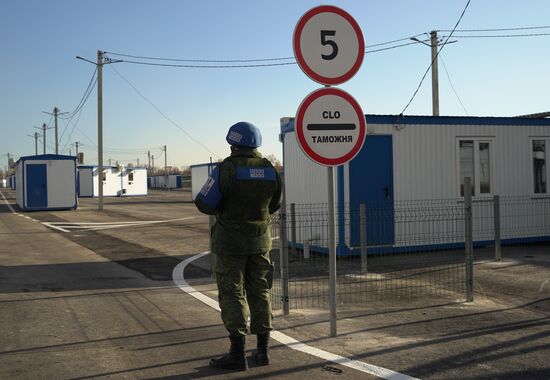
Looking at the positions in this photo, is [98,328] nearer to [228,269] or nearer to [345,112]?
[228,269]

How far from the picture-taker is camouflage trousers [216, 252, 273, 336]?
436 cm

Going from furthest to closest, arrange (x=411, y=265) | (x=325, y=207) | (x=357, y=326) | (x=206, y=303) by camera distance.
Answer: (x=325, y=207) < (x=411, y=265) < (x=206, y=303) < (x=357, y=326)

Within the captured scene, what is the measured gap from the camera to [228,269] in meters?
4.44

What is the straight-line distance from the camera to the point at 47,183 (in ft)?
109

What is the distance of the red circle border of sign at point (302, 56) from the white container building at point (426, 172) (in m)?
5.91

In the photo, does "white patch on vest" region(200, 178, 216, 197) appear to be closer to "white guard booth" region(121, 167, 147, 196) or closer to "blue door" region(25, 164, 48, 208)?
"blue door" region(25, 164, 48, 208)

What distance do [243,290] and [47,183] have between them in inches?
1247

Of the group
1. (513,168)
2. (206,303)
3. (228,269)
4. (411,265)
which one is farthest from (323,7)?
(513,168)

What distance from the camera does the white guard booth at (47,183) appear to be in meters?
32.8

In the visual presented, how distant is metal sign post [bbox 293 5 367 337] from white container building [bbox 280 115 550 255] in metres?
5.82

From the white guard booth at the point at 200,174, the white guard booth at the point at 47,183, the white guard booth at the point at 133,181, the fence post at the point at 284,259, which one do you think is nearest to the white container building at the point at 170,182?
the white guard booth at the point at 133,181

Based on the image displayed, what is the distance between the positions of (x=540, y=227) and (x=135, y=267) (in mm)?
9169

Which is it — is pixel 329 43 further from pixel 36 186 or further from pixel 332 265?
pixel 36 186

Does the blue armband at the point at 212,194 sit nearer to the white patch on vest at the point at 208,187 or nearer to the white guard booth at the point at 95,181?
the white patch on vest at the point at 208,187
